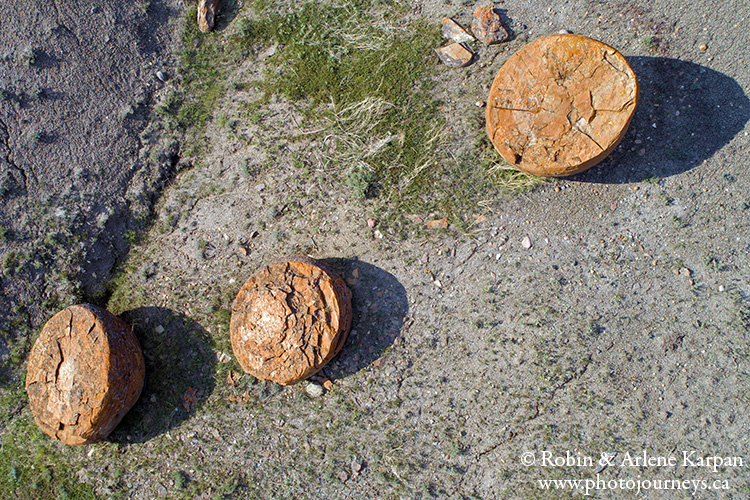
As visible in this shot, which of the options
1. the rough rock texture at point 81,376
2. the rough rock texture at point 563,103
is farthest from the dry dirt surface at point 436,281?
the rough rock texture at point 563,103

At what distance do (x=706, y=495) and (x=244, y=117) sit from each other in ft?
18.9

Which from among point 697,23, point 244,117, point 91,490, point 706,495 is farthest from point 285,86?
point 706,495

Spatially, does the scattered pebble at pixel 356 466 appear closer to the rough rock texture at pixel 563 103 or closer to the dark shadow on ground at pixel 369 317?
the dark shadow on ground at pixel 369 317

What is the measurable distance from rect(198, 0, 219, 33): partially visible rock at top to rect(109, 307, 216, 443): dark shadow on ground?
3011 millimetres

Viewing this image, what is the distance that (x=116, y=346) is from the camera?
12.7 ft

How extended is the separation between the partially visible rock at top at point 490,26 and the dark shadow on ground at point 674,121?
1.31 metres

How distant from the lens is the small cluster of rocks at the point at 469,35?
4414 millimetres

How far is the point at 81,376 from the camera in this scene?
3764 millimetres

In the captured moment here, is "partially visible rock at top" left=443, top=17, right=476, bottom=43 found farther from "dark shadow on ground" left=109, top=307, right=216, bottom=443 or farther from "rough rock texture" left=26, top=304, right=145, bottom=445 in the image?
"rough rock texture" left=26, top=304, right=145, bottom=445

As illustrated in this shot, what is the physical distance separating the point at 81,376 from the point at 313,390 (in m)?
2.02

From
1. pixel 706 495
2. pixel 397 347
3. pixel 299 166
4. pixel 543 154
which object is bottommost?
pixel 706 495

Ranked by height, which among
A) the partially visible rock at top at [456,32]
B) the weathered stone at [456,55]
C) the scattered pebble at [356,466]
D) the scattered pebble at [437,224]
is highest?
the partially visible rock at top at [456,32]

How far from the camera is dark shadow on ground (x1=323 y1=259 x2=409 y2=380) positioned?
427 centimetres

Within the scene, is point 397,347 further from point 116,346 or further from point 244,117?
point 244,117
